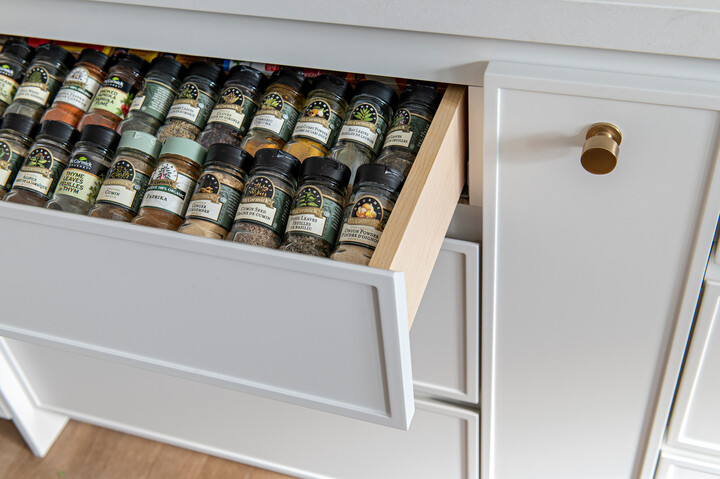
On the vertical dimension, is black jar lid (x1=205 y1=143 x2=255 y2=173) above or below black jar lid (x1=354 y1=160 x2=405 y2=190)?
below

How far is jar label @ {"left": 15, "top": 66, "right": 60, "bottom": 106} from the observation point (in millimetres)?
853

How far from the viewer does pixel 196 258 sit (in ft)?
2.08

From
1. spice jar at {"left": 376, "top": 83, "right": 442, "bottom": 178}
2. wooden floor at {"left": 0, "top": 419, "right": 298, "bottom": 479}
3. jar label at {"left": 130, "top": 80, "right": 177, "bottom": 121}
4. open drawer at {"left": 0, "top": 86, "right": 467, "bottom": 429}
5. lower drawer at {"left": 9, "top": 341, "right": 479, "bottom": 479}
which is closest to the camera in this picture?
open drawer at {"left": 0, "top": 86, "right": 467, "bottom": 429}

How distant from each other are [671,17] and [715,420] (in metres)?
0.59

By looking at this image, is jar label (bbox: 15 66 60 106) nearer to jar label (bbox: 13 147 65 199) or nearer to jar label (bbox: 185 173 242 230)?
jar label (bbox: 13 147 65 199)

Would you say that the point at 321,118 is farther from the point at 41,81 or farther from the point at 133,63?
the point at 41,81

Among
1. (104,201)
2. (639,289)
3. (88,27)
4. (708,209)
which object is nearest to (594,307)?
(639,289)

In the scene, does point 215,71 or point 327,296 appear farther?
point 215,71

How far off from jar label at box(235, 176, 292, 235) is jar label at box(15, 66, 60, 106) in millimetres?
357

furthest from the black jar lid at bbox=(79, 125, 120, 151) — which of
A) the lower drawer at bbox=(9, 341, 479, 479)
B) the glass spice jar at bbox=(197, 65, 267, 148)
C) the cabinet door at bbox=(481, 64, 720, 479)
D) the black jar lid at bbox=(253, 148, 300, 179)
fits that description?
the lower drawer at bbox=(9, 341, 479, 479)

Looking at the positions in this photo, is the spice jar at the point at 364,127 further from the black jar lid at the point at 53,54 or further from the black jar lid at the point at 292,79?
the black jar lid at the point at 53,54

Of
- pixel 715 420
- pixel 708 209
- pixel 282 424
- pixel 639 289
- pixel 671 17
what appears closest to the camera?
pixel 671 17

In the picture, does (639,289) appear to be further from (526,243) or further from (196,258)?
(196,258)

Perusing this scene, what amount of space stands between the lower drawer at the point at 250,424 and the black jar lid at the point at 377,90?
54 centimetres
